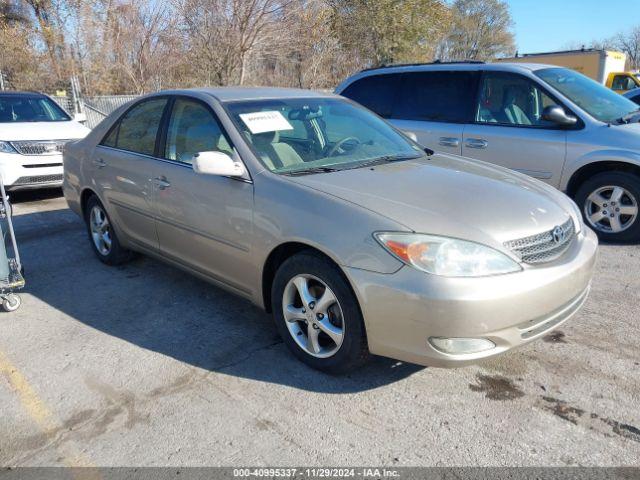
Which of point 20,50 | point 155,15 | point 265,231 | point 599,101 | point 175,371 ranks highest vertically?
point 155,15

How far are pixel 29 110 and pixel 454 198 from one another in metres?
8.19

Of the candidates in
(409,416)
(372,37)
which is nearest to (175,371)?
(409,416)

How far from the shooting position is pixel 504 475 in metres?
2.27

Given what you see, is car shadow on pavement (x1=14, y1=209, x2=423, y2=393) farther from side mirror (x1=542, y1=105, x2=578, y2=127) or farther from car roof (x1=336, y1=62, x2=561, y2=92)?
car roof (x1=336, y1=62, x2=561, y2=92)

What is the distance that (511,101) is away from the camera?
5762 millimetres

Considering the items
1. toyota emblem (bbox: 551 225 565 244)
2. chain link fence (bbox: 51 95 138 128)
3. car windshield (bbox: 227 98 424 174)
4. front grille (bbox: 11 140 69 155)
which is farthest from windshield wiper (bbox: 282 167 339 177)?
chain link fence (bbox: 51 95 138 128)

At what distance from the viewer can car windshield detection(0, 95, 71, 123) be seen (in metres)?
8.37

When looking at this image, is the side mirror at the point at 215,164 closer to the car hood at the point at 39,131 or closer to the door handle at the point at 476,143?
the door handle at the point at 476,143

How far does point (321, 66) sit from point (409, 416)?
25.4m

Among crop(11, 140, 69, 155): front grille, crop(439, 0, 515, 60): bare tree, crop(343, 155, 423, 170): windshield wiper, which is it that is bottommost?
crop(11, 140, 69, 155): front grille

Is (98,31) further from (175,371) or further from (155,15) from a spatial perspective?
(175,371)

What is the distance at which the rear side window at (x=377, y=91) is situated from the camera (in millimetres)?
6637

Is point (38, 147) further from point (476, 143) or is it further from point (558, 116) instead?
point (558, 116)

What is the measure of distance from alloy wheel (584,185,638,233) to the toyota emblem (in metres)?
2.75
